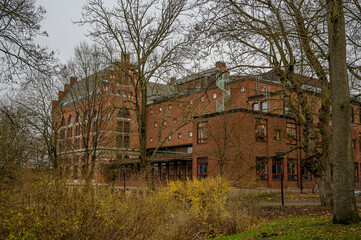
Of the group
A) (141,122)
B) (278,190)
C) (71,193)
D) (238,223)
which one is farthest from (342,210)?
(278,190)

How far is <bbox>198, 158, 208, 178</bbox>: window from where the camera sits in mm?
34906

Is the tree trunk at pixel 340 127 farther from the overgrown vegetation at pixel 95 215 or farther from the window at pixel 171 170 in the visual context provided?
the window at pixel 171 170

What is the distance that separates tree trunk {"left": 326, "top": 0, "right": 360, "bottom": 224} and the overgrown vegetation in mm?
4091

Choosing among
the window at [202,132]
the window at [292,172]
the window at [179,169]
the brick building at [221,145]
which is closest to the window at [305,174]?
the brick building at [221,145]

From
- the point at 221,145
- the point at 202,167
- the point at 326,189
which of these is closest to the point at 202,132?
the point at 202,167

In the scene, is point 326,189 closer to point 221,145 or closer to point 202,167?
point 221,145

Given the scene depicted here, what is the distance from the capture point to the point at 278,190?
3331 centimetres

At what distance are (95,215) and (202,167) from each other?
1091 inches

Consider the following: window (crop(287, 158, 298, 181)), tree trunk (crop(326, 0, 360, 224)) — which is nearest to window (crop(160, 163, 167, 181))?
window (crop(287, 158, 298, 181))

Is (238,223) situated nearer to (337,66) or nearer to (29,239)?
(337,66)

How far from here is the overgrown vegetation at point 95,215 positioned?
763 cm

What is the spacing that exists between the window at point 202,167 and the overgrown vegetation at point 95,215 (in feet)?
73.4

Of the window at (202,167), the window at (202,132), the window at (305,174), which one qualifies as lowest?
the window at (305,174)

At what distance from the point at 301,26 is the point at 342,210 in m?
6.62
